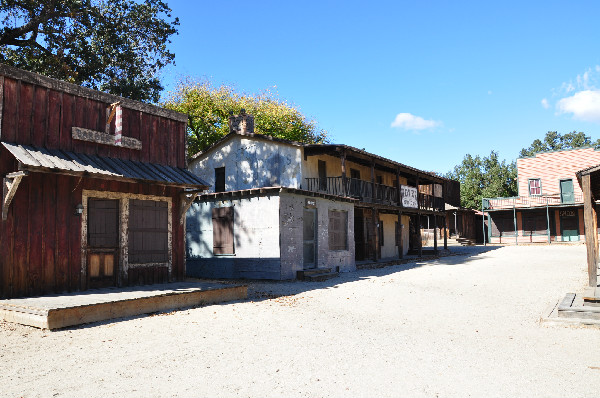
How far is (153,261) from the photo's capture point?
10938 millimetres

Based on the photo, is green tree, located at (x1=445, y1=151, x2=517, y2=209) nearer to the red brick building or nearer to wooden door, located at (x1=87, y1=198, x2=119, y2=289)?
the red brick building

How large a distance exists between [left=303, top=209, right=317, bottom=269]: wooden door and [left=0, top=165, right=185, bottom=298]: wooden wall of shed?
26.4 feet

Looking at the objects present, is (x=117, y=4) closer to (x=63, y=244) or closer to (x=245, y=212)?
(x=245, y=212)

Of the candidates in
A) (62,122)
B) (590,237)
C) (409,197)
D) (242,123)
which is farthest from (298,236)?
(409,197)

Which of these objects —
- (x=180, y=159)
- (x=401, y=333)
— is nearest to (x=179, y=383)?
(x=401, y=333)

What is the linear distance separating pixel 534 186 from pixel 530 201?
87.0 inches

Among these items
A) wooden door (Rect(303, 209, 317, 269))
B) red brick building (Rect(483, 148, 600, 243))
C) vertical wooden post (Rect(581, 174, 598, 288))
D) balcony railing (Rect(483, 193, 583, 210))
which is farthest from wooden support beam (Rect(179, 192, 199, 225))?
balcony railing (Rect(483, 193, 583, 210))

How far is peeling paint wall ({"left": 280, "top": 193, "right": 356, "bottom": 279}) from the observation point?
1455 centimetres

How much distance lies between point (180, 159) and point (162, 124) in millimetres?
1047

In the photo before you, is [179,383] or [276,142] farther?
[276,142]

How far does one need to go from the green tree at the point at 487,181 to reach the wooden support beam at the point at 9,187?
4605 centimetres

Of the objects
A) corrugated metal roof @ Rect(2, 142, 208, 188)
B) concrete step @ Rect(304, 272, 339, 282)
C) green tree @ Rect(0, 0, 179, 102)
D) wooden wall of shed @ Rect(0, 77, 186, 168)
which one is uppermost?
green tree @ Rect(0, 0, 179, 102)

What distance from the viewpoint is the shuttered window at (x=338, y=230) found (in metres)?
17.2

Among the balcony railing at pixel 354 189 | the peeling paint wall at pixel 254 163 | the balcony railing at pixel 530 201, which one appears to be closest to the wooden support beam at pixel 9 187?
the peeling paint wall at pixel 254 163
